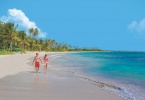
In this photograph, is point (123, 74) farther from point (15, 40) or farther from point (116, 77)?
point (15, 40)

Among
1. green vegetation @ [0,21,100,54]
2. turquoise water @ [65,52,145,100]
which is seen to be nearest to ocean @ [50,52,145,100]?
turquoise water @ [65,52,145,100]

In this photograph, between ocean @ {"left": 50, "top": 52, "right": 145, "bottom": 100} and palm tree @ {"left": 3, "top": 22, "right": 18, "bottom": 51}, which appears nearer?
ocean @ {"left": 50, "top": 52, "right": 145, "bottom": 100}

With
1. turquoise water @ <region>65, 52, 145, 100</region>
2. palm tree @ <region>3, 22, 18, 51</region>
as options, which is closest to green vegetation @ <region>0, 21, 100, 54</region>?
palm tree @ <region>3, 22, 18, 51</region>

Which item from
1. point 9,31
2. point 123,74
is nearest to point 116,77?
point 123,74

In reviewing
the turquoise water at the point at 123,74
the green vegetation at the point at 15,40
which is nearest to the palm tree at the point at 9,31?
the green vegetation at the point at 15,40

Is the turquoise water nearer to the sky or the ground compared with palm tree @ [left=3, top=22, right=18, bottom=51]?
nearer to the ground

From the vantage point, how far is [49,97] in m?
10.6

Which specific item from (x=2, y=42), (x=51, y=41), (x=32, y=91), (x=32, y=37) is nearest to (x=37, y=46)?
(x=32, y=37)

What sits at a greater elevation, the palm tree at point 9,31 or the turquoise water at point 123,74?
the palm tree at point 9,31

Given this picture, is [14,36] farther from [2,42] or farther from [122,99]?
[122,99]

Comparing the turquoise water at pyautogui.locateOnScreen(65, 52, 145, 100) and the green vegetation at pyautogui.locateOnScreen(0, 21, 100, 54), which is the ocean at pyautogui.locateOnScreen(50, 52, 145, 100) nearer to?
the turquoise water at pyautogui.locateOnScreen(65, 52, 145, 100)

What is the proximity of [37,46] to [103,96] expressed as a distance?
122 meters

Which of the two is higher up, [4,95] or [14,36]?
[14,36]

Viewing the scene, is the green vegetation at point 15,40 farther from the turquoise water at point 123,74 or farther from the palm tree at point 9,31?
the turquoise water at point 123,74
